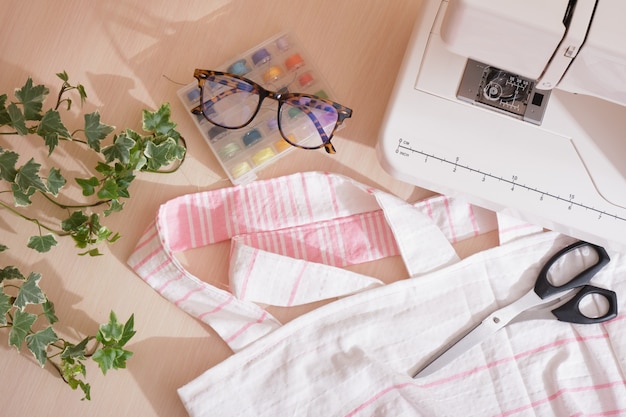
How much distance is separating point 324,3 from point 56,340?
0.57 metres

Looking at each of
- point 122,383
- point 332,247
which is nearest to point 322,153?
point 332,247

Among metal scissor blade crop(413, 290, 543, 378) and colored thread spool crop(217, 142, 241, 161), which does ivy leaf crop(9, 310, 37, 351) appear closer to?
colored thread spool crop(217, 142, 241, 161)

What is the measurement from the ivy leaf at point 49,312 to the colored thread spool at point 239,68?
15.2 inches

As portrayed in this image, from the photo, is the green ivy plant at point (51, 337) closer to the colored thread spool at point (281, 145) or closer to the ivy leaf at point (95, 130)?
the ivy leaf at point (95, 130)

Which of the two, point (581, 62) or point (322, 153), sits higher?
point (581, 62)

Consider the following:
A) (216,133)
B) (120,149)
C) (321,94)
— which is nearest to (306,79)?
(321,94)

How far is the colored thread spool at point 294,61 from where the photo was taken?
0.80 m

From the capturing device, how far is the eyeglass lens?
78 centimetres

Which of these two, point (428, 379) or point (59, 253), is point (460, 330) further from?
point (59, 253)

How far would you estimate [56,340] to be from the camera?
29.7 inches

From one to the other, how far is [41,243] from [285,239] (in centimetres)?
31

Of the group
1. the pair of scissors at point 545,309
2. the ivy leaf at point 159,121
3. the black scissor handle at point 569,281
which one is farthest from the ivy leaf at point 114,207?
the black scissor handle at point 569,281

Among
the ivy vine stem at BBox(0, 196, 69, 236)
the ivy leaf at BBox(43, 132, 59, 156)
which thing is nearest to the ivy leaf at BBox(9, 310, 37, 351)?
the ivy vine stem at BBox(0, 196, 69, 236)

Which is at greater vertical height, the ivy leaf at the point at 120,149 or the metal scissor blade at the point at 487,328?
the ivy leaf at the point at 120,149
